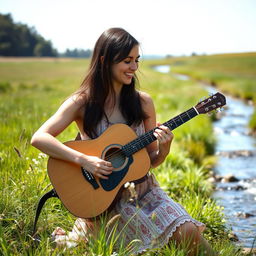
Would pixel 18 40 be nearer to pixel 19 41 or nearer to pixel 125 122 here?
pixel 19 41

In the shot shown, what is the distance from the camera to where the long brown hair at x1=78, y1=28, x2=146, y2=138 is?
10.3ft

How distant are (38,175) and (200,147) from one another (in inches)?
180

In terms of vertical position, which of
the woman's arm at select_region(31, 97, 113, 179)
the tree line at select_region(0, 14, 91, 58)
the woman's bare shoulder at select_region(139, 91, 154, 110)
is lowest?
the woman's arm at select_region(31, 97, 113, 179)

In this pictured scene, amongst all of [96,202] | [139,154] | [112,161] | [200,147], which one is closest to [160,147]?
[139,154]

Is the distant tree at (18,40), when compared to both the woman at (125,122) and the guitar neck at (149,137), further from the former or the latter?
the guitar neck at (149,137)

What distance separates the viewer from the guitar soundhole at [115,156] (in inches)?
121

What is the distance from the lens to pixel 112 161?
10.1 feet

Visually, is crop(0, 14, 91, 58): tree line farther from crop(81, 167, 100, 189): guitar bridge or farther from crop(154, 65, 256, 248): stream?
crop(81, 167, 100, 189): guitar bridge

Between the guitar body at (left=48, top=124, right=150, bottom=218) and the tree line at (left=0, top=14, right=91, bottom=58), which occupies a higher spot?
the tree line at (left=0, top=14, right=91, bottom=58)

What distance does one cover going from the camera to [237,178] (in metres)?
6.73

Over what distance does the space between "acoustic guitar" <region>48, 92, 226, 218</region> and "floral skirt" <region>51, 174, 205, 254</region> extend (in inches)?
5.2

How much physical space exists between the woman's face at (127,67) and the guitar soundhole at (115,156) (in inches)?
21.9

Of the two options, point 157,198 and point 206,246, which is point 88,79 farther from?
point 206,246

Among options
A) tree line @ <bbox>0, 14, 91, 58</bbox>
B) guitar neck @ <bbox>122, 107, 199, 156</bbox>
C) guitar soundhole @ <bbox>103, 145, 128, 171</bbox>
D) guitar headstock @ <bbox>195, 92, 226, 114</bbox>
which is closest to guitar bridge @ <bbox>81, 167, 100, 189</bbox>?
guitar soundhole @ <bbox>103, 145, 128, 171</bbox>
